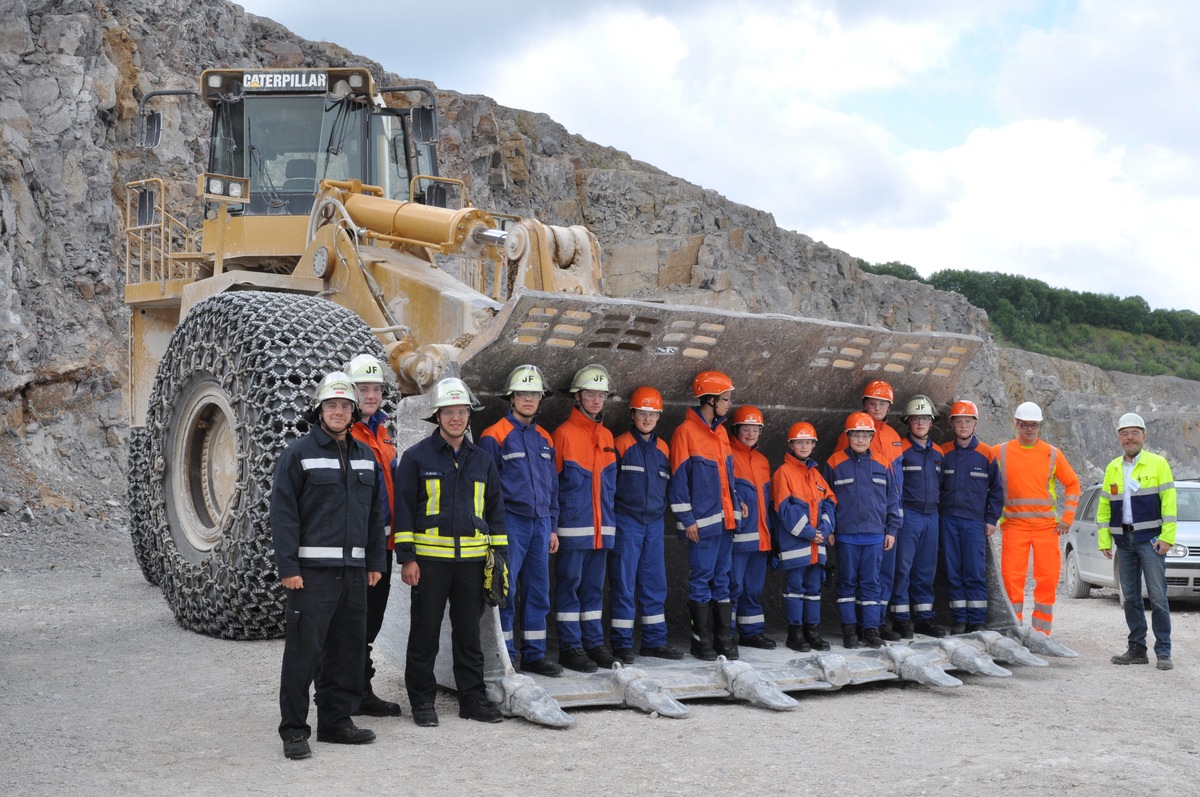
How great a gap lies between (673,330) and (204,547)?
10.9ft

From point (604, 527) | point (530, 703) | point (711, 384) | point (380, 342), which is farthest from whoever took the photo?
point (380, 342)

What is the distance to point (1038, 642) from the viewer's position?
8.30 metres

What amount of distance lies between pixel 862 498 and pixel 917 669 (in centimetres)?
131

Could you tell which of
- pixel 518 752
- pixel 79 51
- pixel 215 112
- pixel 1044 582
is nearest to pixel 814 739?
pixel 518 752

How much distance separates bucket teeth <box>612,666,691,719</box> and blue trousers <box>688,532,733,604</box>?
104 cm

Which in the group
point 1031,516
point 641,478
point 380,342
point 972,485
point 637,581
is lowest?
point 637,581

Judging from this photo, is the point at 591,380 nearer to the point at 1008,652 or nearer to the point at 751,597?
the point at 751,597

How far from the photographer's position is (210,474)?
8180 mm

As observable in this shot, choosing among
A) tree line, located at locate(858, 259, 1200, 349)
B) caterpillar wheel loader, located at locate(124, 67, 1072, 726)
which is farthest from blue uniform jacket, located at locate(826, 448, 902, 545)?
tree line, located at locate(858, 259, 1200, 349)

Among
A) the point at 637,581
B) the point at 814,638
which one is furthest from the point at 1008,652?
the point at 637,581

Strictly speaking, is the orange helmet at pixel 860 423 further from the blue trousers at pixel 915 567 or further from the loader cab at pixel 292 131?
A: the loader cab at pixel 292 131

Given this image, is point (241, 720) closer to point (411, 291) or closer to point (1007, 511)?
point (411, 291)

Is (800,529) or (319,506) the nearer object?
(319,506)

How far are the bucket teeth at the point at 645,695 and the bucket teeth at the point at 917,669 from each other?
1540mm
